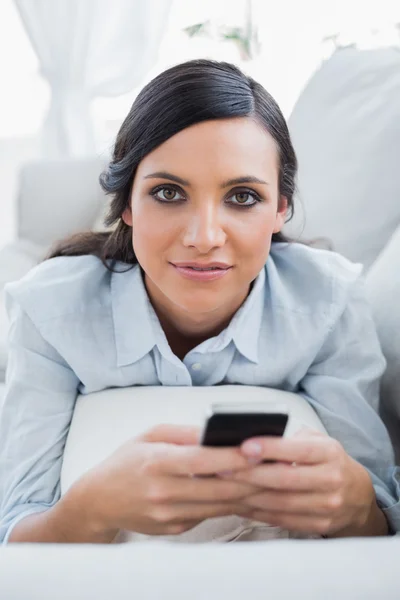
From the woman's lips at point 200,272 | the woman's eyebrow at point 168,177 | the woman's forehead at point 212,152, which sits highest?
the woman's forehead at point 212,152

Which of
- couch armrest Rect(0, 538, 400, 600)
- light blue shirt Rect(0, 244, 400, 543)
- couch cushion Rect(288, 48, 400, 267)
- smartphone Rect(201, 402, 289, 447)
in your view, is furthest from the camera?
couch cushion Rect(288, 48, 400, 267)

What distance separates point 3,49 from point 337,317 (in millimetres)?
2599

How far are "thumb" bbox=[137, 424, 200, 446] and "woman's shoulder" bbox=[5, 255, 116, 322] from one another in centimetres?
38

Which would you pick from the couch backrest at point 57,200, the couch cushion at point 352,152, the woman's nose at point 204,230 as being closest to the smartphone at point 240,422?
the woman's nose at point 204,230

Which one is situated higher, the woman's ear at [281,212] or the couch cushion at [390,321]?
the woman's ear at [281,212]

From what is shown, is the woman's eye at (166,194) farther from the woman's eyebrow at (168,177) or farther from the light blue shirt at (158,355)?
the light blue shirt at (158,355)

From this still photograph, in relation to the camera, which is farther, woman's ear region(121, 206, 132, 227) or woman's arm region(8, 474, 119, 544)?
woman's ear region(121, 206, 132, 227)

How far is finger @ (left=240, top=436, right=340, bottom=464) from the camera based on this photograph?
740 millimetres

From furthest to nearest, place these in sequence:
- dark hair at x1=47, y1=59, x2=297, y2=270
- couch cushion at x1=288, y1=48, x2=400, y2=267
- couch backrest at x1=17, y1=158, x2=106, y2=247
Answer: couch backrest at x1=17, y1=158, x2=106, y2=247 < couch cushion at x1=288, y1=48, x2=400, y2=267 < dark hair at x1=47, y1=59, x2=297, y2=270

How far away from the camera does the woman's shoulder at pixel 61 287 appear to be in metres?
1.14

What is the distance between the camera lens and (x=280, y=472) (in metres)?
0.79

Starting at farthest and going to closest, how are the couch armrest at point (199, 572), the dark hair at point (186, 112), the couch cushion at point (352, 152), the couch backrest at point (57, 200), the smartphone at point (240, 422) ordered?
the couch backrest at point (57, 200), the couch cushion at point (352, 152), the dark hair at point (186, 112), the smartphone at point (240, 422), the couch armrest at point (199, 572)

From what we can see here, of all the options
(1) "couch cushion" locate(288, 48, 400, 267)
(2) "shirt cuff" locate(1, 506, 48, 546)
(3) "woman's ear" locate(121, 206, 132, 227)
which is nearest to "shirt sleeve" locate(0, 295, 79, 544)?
(2) "shirt cuff" locate(1, 506, 48, 546)

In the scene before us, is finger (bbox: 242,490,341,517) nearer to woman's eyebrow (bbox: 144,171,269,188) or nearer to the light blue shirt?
the light blue shirt
